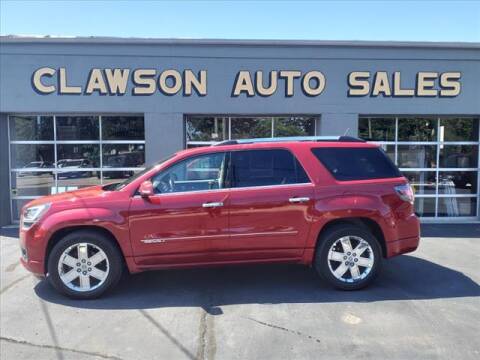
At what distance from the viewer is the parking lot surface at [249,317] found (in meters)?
3.84

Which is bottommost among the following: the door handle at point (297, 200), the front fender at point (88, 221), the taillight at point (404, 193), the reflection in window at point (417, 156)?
the front fender at point (88, 221)

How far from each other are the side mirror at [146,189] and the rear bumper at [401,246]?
3032 mm

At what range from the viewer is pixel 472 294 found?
5.18 meters

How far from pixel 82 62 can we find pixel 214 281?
6.11 metres

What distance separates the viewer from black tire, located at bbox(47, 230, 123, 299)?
196 inches

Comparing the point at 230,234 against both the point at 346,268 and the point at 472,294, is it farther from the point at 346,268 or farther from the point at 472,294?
the point at 472,294

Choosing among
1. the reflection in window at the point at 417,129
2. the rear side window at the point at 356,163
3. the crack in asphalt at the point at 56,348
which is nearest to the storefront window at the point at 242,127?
the reflection in window at the point at 417,129

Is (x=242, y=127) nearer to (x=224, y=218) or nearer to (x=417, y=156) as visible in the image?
(x=417, y=156)

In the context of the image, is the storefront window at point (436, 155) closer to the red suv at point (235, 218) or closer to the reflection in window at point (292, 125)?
the reflection in window at point (292, 125)

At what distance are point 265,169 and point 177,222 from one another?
1.27 metres

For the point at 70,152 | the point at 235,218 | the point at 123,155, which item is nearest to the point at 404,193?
the point at 235,218

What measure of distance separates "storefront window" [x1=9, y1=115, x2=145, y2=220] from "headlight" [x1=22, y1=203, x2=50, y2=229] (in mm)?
4518

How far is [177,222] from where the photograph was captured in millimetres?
5035

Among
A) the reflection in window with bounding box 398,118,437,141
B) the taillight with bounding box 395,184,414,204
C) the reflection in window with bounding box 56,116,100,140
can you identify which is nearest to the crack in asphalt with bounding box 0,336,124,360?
the taillight with bounding box 395,184,414,204
